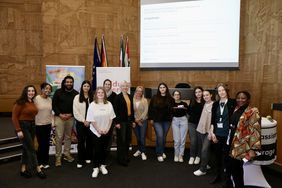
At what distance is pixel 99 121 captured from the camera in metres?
3.87

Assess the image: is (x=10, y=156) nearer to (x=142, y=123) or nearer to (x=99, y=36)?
(x=142, y=123)

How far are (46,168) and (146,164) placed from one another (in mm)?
1742

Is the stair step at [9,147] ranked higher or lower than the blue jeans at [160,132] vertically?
lower

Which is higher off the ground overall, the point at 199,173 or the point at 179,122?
the point at 179,122

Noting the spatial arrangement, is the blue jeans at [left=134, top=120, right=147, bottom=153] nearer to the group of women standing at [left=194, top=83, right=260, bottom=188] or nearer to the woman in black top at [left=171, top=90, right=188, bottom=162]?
the woman in black top at [left=171, top=90, right=188, bottom=162]

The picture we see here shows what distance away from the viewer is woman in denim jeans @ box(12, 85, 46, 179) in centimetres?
360

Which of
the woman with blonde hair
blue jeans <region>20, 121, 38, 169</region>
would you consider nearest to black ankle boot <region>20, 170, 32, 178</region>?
blue jeans <region>20, 121, 38, 169</region>

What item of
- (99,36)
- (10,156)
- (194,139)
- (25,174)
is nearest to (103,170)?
(25,174)

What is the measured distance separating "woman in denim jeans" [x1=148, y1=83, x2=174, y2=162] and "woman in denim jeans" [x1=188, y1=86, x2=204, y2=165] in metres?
0.40

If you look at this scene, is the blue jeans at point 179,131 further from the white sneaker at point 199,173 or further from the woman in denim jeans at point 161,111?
the white sneaker at point 199,173

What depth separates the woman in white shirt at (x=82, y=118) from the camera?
13.6ft

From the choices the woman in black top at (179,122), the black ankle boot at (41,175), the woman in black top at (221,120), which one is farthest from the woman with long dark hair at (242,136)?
the black ankle boot at (41,175)

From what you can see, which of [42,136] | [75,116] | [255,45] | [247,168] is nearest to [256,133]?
[247,168]

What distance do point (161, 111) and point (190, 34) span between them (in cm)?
293
